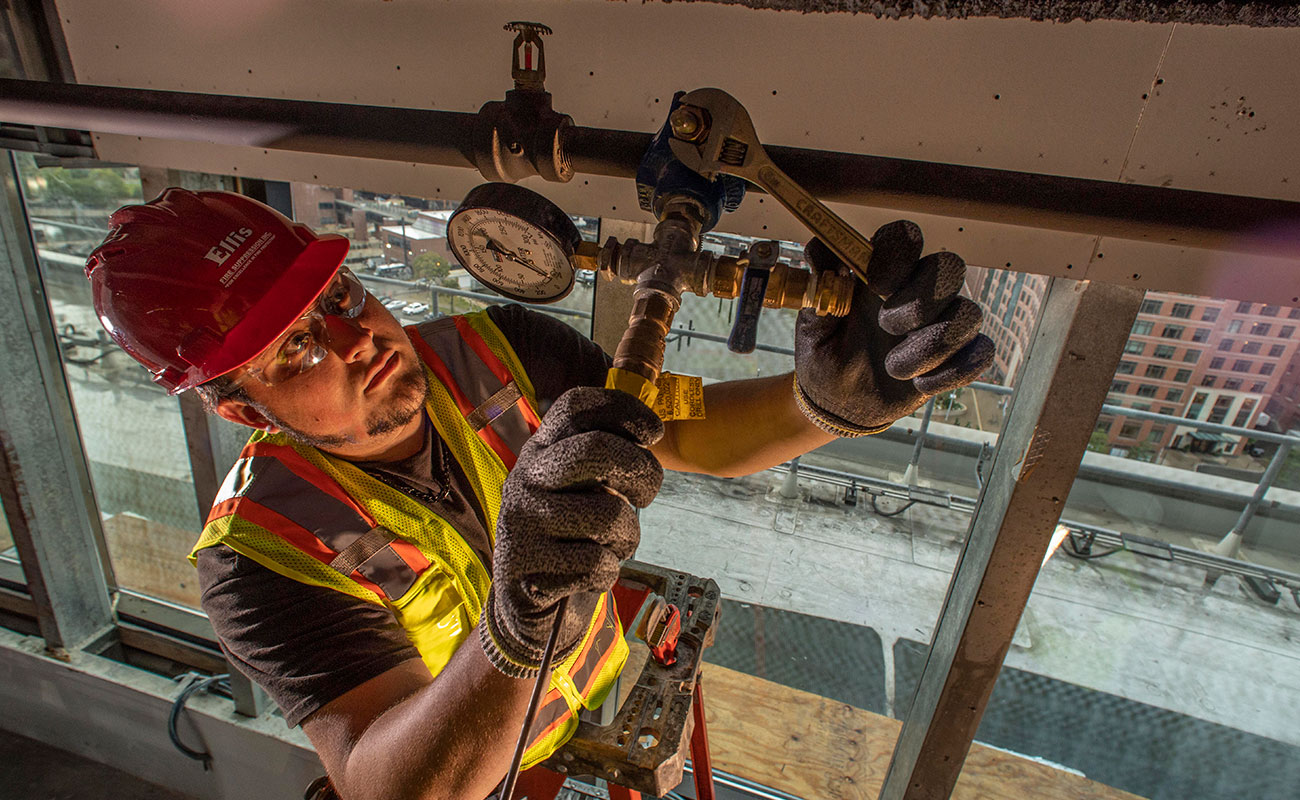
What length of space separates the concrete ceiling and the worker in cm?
48

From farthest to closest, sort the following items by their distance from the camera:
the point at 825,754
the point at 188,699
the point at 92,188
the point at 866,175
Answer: the point at 92,188
the point at 188,699
the point at 825,754
the point at 866,175

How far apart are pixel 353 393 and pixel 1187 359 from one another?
361cm

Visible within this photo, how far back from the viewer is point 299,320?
1.02 meters

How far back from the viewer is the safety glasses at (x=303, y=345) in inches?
39.6

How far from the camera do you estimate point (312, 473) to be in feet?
3.57

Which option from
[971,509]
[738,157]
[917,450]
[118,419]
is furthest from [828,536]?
[118,419]

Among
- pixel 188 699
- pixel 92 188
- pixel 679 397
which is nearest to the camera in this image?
pixel 679 397

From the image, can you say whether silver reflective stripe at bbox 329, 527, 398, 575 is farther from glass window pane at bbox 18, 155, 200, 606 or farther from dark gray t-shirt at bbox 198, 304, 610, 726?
glass window pane at bbox 18, 155, 200, 606

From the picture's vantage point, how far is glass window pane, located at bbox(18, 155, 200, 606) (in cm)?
267

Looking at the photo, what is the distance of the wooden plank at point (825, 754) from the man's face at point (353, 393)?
2112 millimetres

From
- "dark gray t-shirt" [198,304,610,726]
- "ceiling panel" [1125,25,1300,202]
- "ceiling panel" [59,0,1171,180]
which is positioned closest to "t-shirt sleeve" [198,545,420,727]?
"dark gray t-shirt" [198,304,610,726]

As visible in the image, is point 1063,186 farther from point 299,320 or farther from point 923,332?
point 299,320

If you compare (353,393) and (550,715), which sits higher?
(353,393)

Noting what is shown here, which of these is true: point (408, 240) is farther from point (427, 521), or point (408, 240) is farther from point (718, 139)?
point (718, 139)
